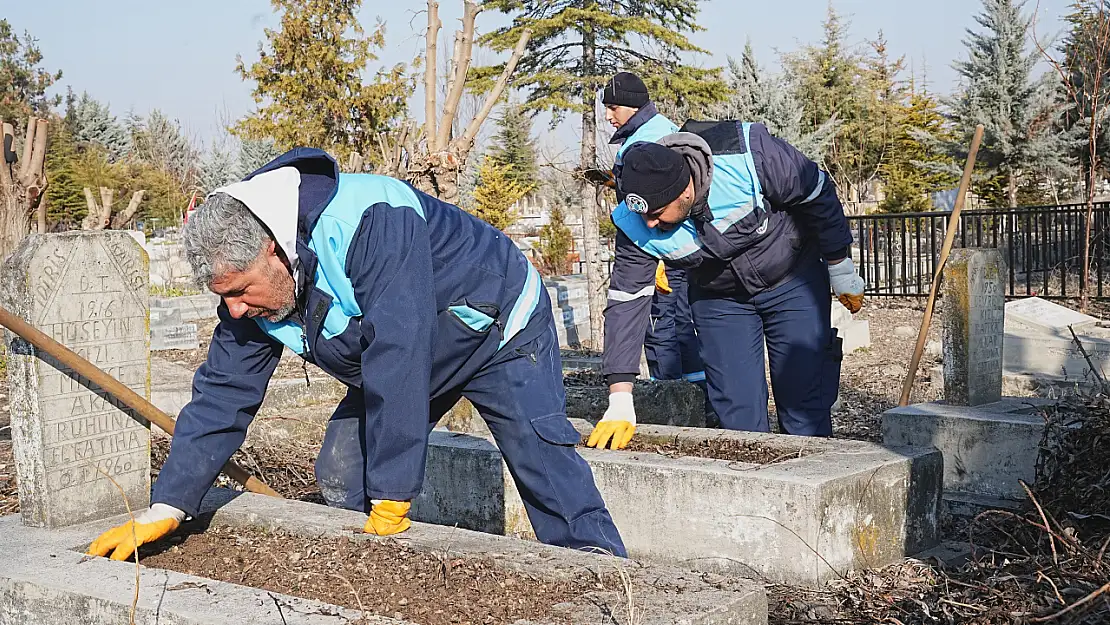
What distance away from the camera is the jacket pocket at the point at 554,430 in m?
3.04

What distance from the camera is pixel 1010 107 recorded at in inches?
714

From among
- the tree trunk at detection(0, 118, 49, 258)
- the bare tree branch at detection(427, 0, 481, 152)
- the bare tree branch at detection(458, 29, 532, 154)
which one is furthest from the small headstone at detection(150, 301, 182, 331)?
the bare tree branch at detection(427, 0, 481, 152)

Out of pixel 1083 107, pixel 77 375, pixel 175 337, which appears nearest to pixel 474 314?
pixel 77 375

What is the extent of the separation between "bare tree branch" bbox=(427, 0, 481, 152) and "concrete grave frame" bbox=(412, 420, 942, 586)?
9.49ft

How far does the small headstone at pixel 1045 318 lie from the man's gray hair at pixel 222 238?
26.2 feet

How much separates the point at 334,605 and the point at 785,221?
259cm

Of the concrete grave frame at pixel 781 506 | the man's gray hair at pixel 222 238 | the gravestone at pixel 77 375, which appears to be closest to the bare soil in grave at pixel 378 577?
the gravestone at pixel 77 375

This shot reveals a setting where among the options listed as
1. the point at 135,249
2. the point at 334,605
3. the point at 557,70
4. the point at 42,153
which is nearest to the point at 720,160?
the point at 135,249

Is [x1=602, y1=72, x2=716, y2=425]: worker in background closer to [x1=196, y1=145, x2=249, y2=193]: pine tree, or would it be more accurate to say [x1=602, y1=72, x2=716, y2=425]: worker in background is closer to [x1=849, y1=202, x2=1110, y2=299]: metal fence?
[x1=849, y1=202, x2=1110, y2=299]: metal fence

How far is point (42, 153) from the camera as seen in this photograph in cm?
A: 1141

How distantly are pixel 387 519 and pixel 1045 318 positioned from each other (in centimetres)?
810

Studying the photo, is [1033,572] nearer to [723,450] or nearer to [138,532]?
[723,450]

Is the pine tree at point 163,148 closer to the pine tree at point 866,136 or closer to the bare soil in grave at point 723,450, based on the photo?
the pine tree at point 866,136

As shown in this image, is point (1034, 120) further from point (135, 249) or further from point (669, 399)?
point (135, 249)
